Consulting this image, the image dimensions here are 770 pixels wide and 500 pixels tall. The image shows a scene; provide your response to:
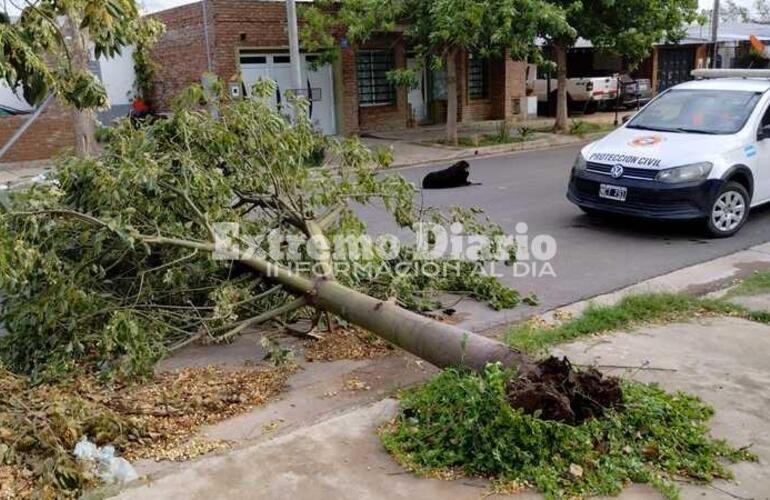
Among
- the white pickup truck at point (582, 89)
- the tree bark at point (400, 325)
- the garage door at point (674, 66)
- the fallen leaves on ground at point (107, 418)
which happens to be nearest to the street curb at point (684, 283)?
the tree bark at point (400, 325)

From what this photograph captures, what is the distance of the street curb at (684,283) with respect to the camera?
6.28 m

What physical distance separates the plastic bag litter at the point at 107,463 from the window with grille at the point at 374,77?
19.4 m

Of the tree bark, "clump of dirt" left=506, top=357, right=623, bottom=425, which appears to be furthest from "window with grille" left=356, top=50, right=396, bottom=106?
"clump of dirt" left=506, top=357, right=623, bottom=425

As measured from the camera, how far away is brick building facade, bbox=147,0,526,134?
1928 cm

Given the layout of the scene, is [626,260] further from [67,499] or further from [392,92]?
[392,92]

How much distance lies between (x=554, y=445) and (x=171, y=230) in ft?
10.4

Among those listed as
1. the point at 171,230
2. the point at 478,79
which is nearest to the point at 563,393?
the point at 171,230

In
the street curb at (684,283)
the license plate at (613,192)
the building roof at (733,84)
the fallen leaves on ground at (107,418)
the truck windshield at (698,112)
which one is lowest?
the street curb at (684,283)

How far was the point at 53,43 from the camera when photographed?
4676mm

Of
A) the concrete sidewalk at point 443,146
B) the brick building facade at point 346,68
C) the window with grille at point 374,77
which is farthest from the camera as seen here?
the window with grille at point 374,77

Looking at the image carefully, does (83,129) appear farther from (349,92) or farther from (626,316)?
(626,316)

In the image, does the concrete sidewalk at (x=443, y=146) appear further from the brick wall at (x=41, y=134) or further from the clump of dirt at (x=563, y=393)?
the clump of dirt at (x=563, y=393)

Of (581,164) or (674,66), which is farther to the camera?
(674,66)

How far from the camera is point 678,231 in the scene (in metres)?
9.30
